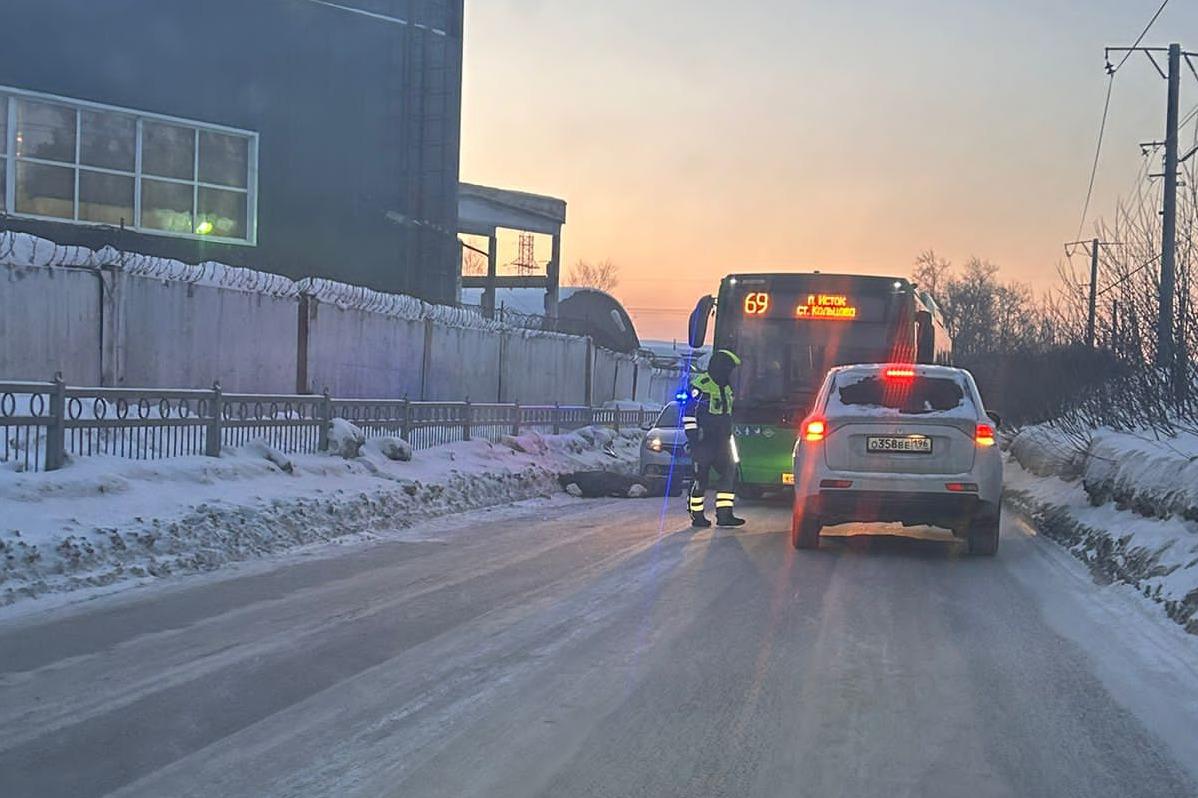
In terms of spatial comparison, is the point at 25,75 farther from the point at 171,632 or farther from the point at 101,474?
the point at 171,632

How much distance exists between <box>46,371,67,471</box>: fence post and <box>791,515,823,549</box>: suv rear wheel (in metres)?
7.17

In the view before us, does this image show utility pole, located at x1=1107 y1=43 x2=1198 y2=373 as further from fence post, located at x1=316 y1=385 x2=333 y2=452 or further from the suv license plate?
fence post, located at x1=316 y1=385 x2=333 y2=452

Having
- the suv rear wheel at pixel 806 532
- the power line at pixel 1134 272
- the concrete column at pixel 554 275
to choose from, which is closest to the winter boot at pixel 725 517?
the suv rear wheel at pixel 806 532

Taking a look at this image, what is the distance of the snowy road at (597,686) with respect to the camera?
193 inches

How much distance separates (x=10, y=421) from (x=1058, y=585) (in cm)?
939

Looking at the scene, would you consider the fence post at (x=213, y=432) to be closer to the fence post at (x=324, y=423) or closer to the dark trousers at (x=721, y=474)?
the fence post at (x=324, y=423)

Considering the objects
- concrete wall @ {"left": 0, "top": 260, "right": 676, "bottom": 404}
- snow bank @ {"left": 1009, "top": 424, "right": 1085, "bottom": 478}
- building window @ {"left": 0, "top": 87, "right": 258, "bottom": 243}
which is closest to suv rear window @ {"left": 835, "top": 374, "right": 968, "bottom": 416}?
snow bank @ {"left": 1009, "top": 424, "right": 1085, "bottom": 478}

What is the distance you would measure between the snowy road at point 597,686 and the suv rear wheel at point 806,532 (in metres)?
1.40

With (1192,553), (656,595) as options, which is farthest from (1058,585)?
(656,595)

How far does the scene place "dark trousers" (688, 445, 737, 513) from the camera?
14.2 meters

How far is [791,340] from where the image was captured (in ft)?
55.9

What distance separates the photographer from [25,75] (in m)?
27.0

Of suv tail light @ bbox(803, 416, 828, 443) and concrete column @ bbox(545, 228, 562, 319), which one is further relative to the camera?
concrete column @ bbox(545, 228, 562, 319)

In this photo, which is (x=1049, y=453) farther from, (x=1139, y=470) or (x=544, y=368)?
(x=544, y=368)
